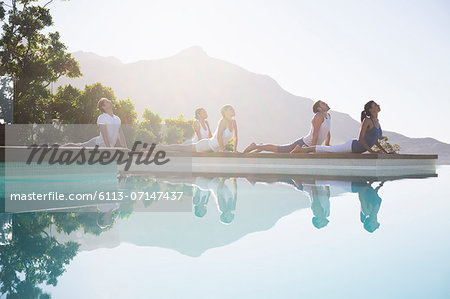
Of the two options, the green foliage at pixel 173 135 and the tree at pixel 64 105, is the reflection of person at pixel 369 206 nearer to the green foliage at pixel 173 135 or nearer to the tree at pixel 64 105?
the tree at pixel 64 105

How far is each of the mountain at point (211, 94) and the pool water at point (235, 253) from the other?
103805mm

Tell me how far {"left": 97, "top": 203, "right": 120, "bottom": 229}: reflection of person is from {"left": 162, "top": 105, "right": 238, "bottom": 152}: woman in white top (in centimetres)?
671

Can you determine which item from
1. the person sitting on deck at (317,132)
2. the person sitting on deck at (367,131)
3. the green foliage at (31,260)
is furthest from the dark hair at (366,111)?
the green foliage at (31,260)

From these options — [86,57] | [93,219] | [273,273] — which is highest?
[86,57]

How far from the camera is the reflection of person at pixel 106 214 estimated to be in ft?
12.2

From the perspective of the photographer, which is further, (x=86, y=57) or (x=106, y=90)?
(x=86, y=57)

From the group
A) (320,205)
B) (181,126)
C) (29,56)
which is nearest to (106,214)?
(320,205)

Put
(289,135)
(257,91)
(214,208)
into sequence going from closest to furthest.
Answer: (214,208)
(289,135)
(257,91)

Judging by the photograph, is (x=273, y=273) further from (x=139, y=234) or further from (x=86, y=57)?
(x=86, y=57)

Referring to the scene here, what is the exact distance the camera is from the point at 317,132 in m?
11.7

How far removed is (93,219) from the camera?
3951mm

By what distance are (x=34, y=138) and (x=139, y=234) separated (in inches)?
868

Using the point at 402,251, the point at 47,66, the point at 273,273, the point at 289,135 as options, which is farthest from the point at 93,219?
the point at 289,135

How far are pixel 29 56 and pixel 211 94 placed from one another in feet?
325
